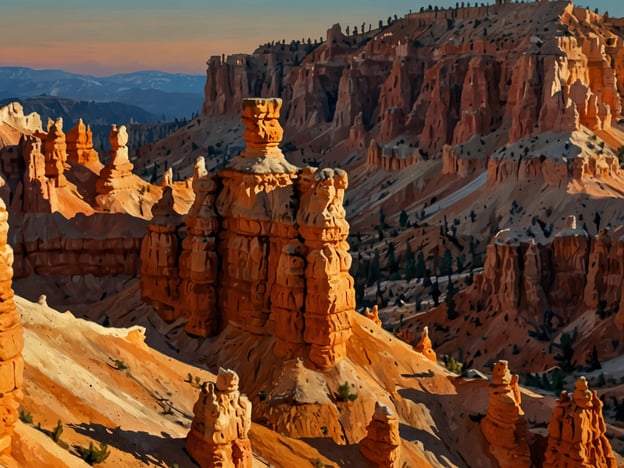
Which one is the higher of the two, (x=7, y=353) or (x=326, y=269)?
(x=7, y=353)

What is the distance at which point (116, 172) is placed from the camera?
178ft

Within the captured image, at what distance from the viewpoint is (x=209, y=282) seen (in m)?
34.2

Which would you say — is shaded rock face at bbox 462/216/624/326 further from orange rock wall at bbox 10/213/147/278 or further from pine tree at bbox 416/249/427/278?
orange rock wall at bbox 10/213/147/278

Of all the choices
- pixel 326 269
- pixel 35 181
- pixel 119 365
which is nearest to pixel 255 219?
pixel 326 269

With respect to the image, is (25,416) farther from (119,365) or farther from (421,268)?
(421,268)

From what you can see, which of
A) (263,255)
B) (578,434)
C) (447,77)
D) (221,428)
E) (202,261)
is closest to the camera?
(221,428)

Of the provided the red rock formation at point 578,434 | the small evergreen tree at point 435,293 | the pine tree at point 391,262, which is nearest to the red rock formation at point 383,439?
the red rock formation at point 578,434

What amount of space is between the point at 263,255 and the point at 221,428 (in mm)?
11623

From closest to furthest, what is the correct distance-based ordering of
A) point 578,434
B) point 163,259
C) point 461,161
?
point 578,434, point 163,259, point 461,161

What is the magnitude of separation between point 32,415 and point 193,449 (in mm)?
3607

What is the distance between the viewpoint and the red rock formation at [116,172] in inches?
2098

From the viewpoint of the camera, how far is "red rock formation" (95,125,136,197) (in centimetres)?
5328

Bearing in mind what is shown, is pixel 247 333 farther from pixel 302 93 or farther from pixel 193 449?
pixel 302 93

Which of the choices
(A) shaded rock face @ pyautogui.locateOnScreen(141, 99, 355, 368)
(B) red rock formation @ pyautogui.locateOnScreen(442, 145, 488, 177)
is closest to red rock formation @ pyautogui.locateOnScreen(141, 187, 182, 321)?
(A) shaded rock face @ pyautogui.locateOnScreen(141, 99, 355, 368)
